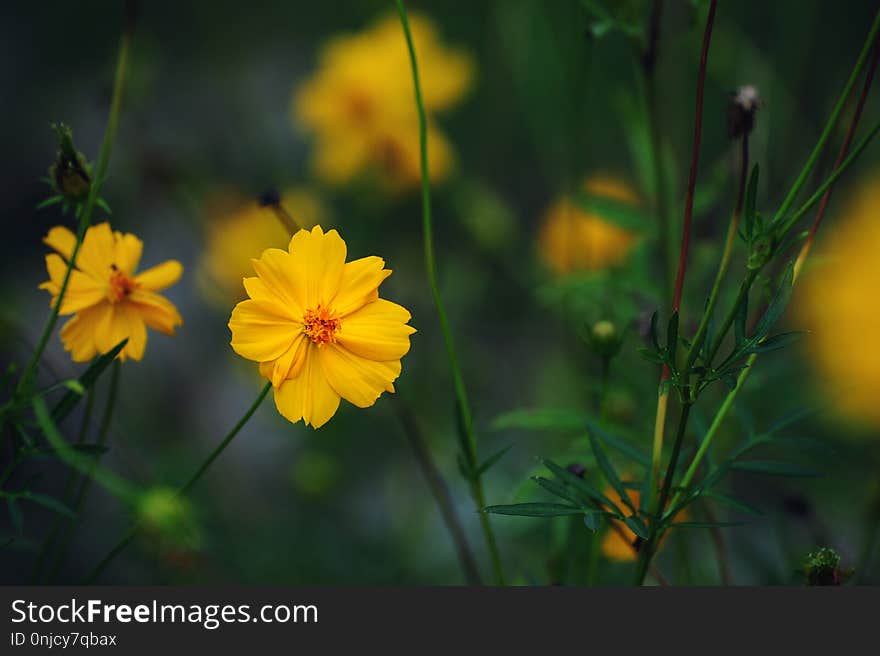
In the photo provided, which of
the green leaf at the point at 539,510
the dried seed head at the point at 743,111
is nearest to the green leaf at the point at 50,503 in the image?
the green leaf at the point at 539,510

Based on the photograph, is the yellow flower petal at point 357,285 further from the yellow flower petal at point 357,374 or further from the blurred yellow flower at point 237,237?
the blurred yellow flower at point 237,237

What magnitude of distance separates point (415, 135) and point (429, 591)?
860 mm

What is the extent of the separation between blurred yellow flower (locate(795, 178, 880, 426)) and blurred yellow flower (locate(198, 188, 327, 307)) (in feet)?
2.72

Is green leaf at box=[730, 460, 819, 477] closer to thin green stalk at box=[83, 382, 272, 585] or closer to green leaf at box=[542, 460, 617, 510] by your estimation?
green leaf at box=[542, 460, 617, 510]

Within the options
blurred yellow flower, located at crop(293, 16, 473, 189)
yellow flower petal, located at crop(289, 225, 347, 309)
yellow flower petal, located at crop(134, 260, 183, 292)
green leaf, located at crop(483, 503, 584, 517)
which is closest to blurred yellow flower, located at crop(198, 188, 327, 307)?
blurred yellow flower, located at crop(293, 16, 473, 189)

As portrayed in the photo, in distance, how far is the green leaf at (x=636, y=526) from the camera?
625mm

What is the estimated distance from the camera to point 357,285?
0.67 meters

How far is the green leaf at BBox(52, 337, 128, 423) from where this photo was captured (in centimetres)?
66

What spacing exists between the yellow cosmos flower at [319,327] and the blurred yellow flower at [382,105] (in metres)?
→ 0.75

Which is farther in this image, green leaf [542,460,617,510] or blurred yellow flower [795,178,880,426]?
blurred yellow flower [795,178,880,426]

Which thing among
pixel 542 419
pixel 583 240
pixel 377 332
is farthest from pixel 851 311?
pixel 377 332

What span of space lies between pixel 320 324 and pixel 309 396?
6 centimetres

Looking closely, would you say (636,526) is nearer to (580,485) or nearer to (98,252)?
(580,485)

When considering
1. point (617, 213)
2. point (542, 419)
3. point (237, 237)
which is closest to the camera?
point (542, 419)
